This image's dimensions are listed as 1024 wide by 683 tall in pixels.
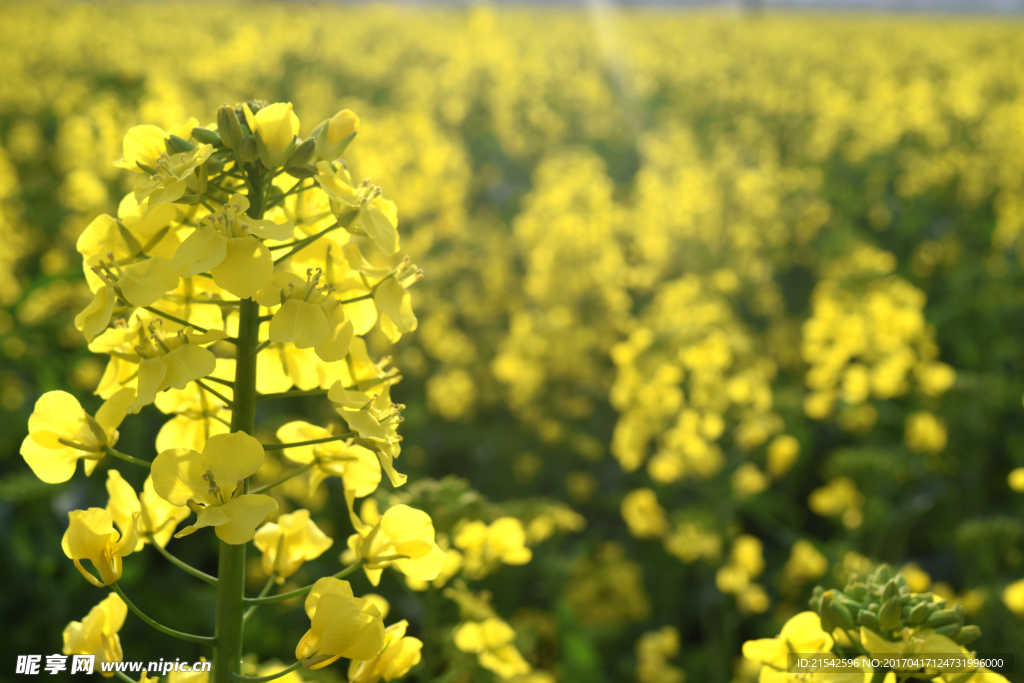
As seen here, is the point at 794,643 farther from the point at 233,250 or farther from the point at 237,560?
the point at 233,250

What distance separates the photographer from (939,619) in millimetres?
1196

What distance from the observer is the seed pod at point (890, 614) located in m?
1.18

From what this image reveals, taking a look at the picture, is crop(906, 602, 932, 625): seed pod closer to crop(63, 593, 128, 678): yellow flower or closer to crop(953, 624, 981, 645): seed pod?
crop(953, 624, 981, 645): seed pod

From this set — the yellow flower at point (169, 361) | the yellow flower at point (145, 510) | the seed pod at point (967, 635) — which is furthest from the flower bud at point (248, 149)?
the seed pod at point (967, 635)

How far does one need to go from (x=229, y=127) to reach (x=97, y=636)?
809 mm

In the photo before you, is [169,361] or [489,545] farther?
[489,545]

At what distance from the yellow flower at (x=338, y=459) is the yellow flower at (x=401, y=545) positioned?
0.23 feet

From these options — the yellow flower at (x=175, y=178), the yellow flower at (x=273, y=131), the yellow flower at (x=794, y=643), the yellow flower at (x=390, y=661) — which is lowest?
the yellow flower at (x=794, y=643)

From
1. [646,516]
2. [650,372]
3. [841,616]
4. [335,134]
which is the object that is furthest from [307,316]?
[646,516]

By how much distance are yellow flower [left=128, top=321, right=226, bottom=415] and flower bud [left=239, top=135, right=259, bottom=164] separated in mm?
264

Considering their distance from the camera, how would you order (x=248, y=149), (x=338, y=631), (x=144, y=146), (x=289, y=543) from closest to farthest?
1. (x=338, y=631)
2. (x=248, y=149)
3. (x=144, y=146)
4. (x=289, y=543)

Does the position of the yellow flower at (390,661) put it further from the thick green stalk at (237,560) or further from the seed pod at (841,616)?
the seed pod at (841,616)

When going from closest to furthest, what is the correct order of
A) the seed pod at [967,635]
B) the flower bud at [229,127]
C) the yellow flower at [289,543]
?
the flower bud at [229,127]
the seed pod at [967,635]
the yellow flower at [289,543]

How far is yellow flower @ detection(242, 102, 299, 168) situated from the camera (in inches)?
43.8
